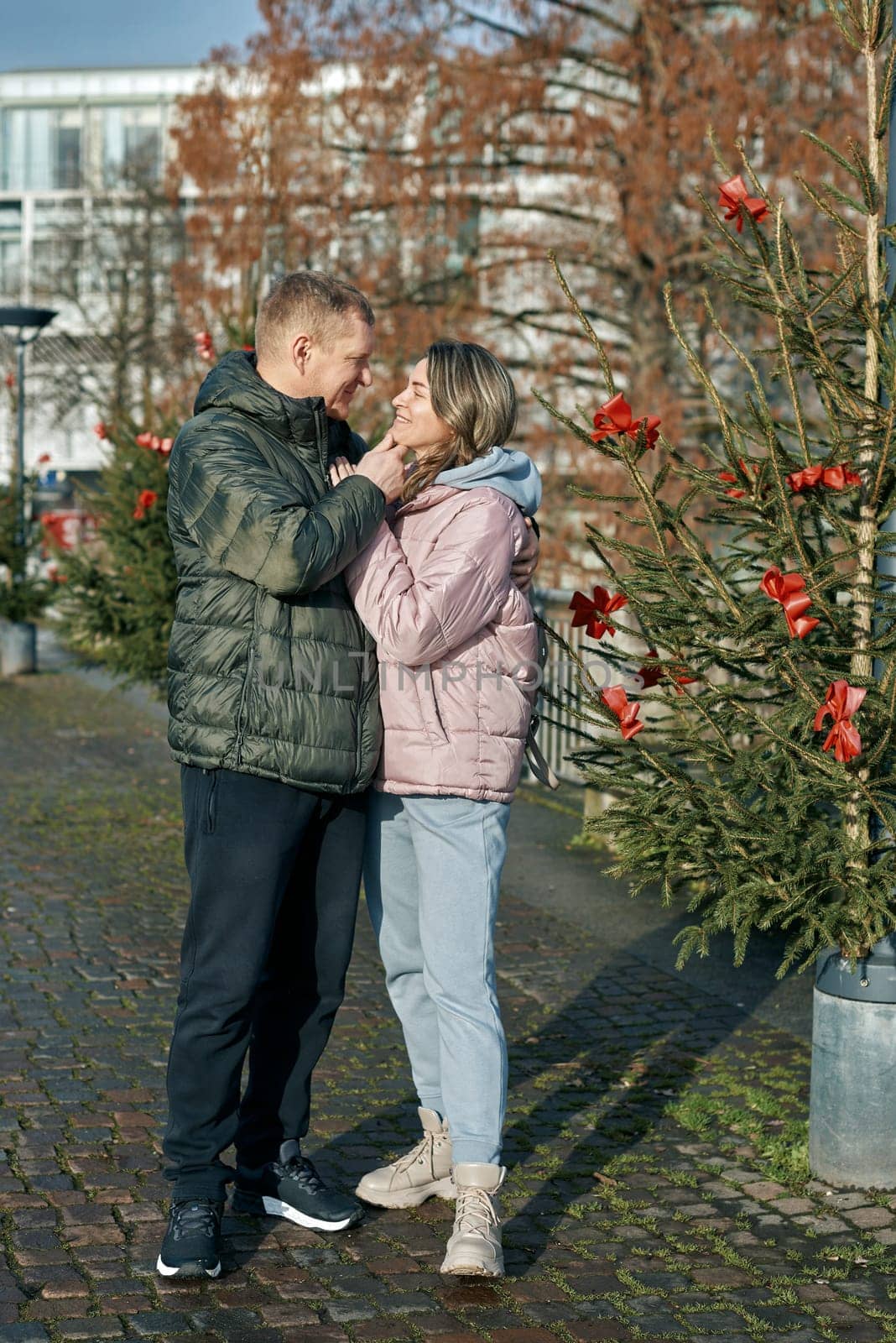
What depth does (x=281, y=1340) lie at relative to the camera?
3451 millimetres

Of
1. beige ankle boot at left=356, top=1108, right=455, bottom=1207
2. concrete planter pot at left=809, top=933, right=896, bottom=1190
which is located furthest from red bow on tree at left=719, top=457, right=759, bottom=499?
beige ankle boot at left=356, top=1108, right=455, bottom=1207

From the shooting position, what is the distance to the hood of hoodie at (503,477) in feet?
12.2

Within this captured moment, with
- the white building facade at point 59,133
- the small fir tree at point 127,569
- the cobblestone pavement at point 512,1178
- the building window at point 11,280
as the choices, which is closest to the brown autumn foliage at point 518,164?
the small fir tree at point 127,569

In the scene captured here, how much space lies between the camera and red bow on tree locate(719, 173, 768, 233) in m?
4.12

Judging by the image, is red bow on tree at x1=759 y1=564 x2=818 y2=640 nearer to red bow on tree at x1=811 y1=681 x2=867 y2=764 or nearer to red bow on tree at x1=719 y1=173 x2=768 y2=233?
red bow on tree at x1=811 y1=681 x2=867 y2=764

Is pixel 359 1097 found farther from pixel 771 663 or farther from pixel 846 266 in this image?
pixel 846 266

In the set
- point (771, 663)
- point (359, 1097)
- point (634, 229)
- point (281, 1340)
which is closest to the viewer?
point (281, 1340)

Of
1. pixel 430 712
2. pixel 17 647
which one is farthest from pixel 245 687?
pixel 17 647

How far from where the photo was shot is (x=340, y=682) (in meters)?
3.74

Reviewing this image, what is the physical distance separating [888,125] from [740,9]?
34.5ft

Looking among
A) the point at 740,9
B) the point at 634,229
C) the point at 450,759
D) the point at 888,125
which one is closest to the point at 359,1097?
the point at 450,759

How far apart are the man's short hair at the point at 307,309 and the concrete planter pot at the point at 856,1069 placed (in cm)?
198

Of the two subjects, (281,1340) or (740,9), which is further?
(740,9)

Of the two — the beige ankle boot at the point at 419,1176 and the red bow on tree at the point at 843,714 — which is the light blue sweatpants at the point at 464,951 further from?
the red bow on tree at the point at 843,714
